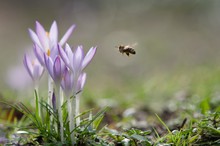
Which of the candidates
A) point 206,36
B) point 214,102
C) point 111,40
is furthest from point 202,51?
point 214,102

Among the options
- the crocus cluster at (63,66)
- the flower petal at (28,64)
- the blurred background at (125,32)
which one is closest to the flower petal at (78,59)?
the crocus cluster at (63,66)

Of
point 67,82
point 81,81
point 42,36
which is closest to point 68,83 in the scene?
point 67,82

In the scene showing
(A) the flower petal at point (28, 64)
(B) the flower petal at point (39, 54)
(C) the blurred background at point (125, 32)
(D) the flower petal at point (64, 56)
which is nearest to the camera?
(D) the flower petal at point (64, 56)

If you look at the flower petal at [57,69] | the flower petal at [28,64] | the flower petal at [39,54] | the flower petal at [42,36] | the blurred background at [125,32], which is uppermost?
the blurred background at [125,32]

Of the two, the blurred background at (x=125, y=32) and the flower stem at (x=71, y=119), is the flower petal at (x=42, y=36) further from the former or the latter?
the blurred background at (x=125, y=32)

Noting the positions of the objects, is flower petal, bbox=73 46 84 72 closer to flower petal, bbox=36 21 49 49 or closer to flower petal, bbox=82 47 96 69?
flower petal, bbox=82 47 96 69

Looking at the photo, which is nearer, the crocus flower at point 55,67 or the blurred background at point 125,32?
the crocus flower at point 55,67

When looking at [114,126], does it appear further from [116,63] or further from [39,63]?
[116,63]

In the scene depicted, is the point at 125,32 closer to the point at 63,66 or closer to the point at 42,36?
the point at 42,36

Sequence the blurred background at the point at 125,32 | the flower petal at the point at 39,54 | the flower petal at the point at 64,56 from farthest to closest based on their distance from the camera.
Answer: the blurred background at the point at 125,32 → the flower petal at the point at 39,54 → the flower petal at the point at 64,56
